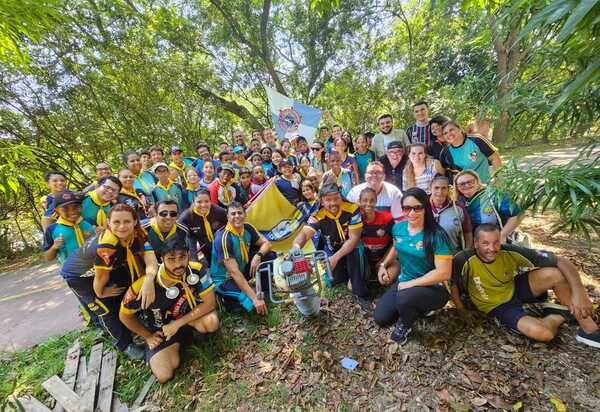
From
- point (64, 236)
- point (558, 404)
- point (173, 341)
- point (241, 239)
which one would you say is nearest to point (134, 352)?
point (173, 341)

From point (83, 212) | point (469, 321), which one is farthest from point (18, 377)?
point (469, 321)

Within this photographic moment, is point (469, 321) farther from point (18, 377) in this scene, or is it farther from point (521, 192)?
point (18, 377)

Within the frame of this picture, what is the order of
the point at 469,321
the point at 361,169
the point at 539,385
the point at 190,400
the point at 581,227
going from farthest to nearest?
1. the point at 361,169
2. the point at 469,321
3. the point at 190,400
4. the point at 539,385
5. the point at 581,227

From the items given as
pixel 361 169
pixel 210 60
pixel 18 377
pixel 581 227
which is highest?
pixel 210 60

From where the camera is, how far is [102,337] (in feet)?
13.0

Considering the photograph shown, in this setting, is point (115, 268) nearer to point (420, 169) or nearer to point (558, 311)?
point (420, 169)

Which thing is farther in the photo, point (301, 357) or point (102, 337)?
point (102, 337)

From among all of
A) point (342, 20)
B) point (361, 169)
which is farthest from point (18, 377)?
point (342, 20)

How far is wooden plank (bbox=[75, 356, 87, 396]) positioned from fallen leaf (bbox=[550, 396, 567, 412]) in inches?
203

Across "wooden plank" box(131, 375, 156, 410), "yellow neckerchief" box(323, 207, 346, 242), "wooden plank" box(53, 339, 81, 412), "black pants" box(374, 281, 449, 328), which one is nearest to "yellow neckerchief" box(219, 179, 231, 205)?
"yellow neckerchief" box(323, 207, 346, 242)

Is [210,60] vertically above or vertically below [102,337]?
above

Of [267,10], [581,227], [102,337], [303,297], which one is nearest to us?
[581,227]

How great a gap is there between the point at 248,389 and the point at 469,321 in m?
2.81

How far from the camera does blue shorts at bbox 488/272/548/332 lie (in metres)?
2.86
